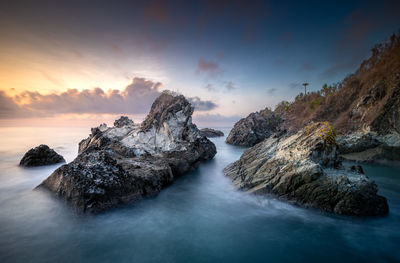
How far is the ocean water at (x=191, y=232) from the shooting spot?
5.57m

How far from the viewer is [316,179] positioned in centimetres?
801

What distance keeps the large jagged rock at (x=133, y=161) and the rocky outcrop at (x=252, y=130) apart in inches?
764

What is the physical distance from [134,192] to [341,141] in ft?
80.4

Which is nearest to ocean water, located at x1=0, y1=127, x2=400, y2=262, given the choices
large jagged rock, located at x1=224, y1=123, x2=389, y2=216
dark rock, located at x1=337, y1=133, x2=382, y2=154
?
large jagged rock, located at x1=224, y1=123, x2=389, y2=216

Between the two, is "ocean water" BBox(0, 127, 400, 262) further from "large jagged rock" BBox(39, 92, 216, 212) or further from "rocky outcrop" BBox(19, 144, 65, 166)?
"rocky outcrop" BBox(19, 144, 65, 166)

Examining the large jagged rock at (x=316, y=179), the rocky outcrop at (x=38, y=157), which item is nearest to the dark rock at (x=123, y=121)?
the rocky outcrop at (x=38, y=157)

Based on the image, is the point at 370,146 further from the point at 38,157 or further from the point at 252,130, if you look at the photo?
the point at 38,157

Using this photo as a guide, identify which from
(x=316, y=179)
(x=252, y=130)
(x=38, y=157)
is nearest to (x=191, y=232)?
(x=316, y=179)

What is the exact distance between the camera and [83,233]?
6.44 meters

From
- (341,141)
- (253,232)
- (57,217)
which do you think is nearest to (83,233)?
(57,217)

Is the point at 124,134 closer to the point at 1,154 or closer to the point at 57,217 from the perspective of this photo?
the point at 57,217

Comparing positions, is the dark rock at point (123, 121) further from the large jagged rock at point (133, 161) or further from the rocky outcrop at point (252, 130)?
the rocky outcrop at point (252, 130)

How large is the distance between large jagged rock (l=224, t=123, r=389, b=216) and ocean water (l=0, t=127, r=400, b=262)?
518mm

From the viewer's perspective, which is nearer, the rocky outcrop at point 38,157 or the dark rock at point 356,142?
the rocky outcrop at point 38,157
